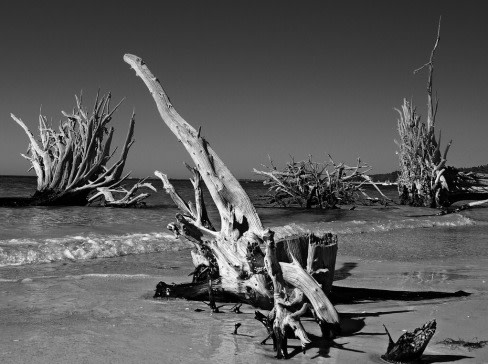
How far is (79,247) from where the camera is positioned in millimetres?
7816

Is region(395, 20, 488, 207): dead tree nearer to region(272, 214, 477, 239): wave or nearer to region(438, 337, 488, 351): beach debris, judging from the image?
region(272, 214, 477, 239): wave

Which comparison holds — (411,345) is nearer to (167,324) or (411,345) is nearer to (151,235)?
(167,324)

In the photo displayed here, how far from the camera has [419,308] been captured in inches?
165

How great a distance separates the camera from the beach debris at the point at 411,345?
2.94 metres

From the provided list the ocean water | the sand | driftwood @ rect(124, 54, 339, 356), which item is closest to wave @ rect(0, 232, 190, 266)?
the ocean water

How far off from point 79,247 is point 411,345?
576 cm

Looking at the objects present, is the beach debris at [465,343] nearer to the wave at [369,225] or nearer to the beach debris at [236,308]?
the beach debris at [236,308]

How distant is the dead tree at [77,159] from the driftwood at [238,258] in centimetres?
1042

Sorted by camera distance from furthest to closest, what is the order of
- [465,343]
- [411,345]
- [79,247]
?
[79,247], [465,343], [411,345]

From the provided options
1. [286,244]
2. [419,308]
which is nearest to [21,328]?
[286,244]

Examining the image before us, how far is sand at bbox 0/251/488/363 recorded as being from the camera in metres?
3.07

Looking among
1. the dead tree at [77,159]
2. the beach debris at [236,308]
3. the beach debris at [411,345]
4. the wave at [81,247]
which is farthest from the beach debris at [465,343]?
the dead tree at [77,159]

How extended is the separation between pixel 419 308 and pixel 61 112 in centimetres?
1362

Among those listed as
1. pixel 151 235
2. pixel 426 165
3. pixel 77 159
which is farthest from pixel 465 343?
pixel 426 165
